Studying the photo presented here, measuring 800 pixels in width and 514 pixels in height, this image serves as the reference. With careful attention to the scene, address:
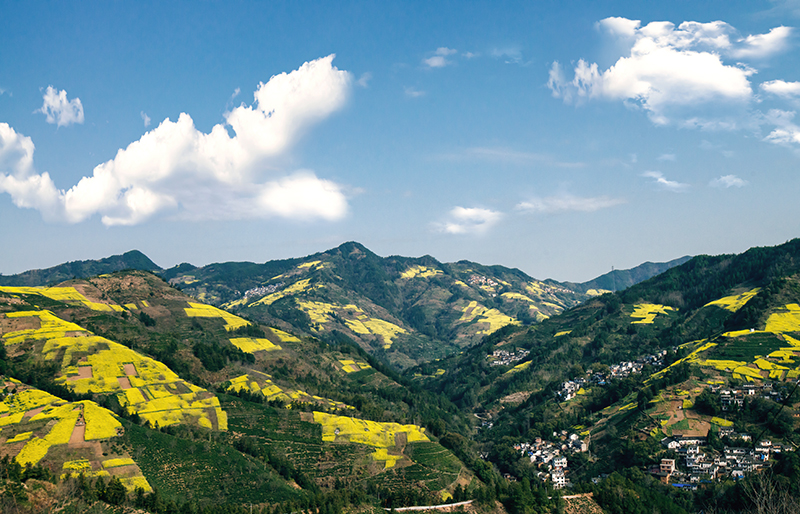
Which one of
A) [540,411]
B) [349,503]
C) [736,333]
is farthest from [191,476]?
[736,333]

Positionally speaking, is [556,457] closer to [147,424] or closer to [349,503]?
[349,503]

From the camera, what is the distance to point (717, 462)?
124 m

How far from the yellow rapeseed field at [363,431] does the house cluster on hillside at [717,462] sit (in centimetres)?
6635

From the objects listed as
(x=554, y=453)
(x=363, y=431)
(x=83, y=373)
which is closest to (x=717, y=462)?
(x=554, y=453)

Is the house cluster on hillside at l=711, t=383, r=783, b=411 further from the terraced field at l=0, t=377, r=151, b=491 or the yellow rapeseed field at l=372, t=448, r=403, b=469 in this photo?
the terraced field at l=0, t=377, r=151, b=491

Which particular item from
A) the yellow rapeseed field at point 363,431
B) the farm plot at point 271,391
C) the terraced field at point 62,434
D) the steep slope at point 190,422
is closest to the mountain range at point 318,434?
the terraced field at point 62,434

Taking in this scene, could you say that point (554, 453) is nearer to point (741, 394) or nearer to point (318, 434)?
point (741, 394)

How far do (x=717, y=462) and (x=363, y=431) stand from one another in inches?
3602

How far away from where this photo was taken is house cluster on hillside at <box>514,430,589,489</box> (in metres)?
141

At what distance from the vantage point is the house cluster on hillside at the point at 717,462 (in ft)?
391

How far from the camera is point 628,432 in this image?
Result: 5827 inches

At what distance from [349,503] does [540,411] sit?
119 meters

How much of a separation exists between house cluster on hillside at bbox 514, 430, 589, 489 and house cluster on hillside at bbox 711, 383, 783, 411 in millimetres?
41736

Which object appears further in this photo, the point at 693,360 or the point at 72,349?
the point at 693,360
